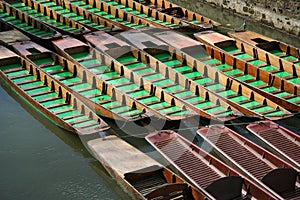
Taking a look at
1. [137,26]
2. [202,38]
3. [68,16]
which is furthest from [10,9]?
[202,38]

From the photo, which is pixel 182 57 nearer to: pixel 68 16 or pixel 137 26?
pixel 137 26

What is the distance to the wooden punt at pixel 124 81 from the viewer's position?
16984 mm

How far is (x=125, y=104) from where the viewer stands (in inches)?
693

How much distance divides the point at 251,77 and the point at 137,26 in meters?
6.90

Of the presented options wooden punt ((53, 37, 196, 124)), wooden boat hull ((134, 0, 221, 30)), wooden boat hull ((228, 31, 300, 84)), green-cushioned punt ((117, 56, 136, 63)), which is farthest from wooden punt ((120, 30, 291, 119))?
wooden boat hull ((134, 0, 221, 30))

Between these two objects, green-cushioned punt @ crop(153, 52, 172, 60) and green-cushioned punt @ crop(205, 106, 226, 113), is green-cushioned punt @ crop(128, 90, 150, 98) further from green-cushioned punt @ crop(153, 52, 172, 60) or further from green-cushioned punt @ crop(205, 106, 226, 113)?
green-cushioned punt @ crop(153, 52, 172, 60)

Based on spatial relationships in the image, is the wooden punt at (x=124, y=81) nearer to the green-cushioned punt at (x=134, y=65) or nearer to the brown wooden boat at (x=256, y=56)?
the green-cushioned punt at (x=134, y=65)

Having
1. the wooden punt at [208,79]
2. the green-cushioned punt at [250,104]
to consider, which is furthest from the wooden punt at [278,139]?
the green-cushioned punt at [250,104]

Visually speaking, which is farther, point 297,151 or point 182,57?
point 182,57

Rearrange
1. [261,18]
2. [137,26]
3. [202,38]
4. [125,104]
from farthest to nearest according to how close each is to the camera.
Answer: [261,18] → [137,26] → [202,38] → [125,104]

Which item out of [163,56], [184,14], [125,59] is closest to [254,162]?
[163,56]

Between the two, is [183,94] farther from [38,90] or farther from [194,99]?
[38,90]

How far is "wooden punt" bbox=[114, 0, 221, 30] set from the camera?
24.3m

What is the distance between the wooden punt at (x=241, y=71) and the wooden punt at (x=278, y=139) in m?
1.31
